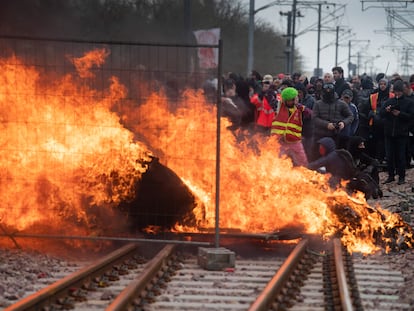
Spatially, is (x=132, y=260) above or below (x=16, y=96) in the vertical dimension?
below

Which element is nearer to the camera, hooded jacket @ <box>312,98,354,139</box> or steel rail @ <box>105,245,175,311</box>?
steel rail @ <box>105,245,175,311</box>

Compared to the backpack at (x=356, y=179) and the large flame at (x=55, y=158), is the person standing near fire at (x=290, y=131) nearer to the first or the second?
the backpack at (x=356, y=179)

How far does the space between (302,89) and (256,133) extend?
366 centimetres

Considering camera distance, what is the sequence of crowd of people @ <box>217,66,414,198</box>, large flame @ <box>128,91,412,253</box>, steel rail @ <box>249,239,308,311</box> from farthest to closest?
crowd of people @ <box>217,66,414,198</box>
large flame @ <box>128,91,412,253</box>
steel rail @ <box>249,239,308,311</box>

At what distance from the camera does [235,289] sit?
8539 mm

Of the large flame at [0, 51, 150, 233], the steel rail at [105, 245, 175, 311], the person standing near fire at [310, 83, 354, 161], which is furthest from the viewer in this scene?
the person standing near fire at [310, 83, 354, 161]

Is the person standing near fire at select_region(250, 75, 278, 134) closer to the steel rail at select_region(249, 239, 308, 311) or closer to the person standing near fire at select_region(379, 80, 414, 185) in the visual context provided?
the person standing near fire at select_region(379, 80, 414, 185)

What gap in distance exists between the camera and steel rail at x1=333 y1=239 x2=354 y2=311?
740 centimetres

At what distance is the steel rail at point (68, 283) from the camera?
6.87m

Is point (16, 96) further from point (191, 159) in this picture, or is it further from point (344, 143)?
point (344, 143)

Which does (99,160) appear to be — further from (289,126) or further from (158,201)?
(289,126)

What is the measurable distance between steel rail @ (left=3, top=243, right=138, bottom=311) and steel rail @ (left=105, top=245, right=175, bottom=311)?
16.8 inches

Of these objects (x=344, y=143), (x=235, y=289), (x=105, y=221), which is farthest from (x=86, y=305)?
(x=344, y=143)

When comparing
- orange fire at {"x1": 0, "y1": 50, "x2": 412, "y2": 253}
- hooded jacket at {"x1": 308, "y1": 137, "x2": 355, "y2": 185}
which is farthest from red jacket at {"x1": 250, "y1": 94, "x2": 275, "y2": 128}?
orange fire at {"x1": 0, "y1": 50, "x2": 412, "y2": 253}
